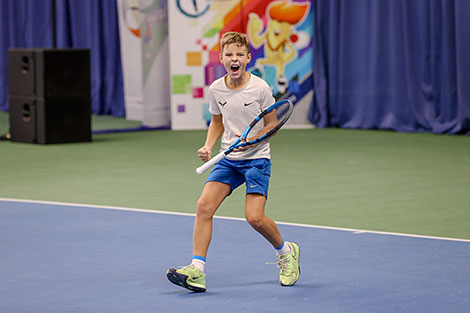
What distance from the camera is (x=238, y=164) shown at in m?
3.68

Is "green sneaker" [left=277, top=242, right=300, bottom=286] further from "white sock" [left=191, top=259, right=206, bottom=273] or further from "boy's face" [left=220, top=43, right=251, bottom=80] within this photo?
"boy's face" [left=220, top=43, right=251, bottom=80]

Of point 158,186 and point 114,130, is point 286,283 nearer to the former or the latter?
point 158,186

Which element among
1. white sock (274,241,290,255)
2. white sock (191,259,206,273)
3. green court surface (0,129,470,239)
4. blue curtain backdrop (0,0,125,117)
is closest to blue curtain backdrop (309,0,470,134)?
green court surface (0,129,470,239)

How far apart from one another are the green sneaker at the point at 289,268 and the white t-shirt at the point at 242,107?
1.48 feet

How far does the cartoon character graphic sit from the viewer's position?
10109 millimetres

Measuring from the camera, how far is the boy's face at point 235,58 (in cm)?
357

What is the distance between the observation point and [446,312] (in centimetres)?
320

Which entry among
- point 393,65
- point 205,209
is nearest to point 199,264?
point 205,209

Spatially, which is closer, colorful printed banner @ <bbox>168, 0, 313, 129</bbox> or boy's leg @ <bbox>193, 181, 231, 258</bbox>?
boy's leg @ <bbox>193, 181, 231, 258</bbox>

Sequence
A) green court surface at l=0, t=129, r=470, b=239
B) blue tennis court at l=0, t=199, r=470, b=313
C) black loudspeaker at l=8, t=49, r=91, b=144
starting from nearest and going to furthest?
blue tennis court at l=0, t=199, r=470, b=313 < green court surface at l=0, t=129, r=470, b=239 < black loudspeaker at l=8, t=49, r=91, b=144

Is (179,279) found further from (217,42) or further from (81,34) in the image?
(81,34)

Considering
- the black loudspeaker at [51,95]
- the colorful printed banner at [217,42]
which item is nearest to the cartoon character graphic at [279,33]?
the colorful printed banner at [217,42]

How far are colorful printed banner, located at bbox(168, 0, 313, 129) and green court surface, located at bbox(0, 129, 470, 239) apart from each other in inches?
26.3

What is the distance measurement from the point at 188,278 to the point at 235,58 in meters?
0.94
